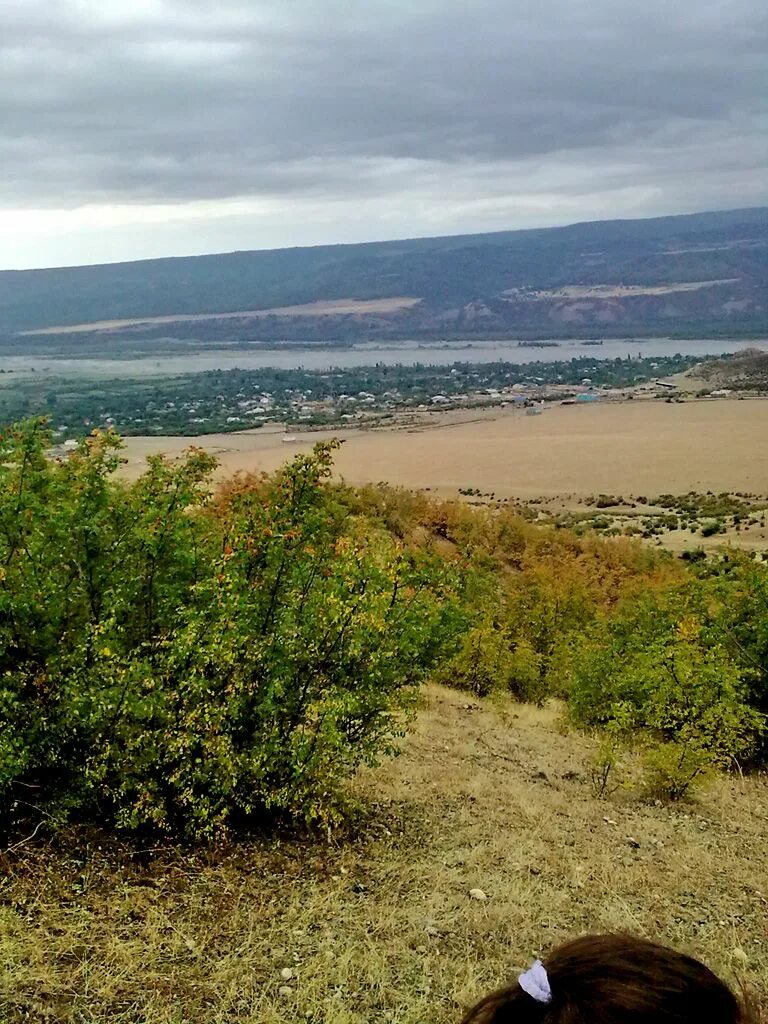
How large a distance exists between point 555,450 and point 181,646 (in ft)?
220

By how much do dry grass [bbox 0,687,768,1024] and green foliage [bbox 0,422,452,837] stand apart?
57cm

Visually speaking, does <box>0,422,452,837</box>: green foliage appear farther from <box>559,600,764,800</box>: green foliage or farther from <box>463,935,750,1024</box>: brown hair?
<box>463,935,750,1024</box>: brown hair

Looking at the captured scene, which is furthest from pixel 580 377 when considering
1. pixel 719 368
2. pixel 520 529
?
pixel 520 529

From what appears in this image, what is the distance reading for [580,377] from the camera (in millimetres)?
136125

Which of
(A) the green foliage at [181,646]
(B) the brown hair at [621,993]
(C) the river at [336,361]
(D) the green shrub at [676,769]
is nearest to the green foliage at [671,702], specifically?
(D) the green shrub at [676,769]

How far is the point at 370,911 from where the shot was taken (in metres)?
7.03

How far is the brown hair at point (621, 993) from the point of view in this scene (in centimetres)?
218

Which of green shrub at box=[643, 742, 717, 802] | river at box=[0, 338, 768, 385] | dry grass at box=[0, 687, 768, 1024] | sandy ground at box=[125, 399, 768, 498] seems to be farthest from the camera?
river at box=[0, 338, 768, 385]

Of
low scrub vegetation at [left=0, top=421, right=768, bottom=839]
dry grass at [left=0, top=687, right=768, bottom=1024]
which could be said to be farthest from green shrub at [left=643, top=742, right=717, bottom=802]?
low scrub vegetation at [left=0, top=421, right=768, bottom=839]

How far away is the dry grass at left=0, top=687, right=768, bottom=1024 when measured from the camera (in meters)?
5.75

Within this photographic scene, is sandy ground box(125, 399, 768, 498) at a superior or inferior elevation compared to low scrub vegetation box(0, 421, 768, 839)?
inferior

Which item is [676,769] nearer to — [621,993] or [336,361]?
[621,993]

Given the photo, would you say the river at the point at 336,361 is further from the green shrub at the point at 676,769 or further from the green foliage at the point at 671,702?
the green shrub at the point at 676,769

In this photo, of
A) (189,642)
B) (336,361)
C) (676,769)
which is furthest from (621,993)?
(336,361)
